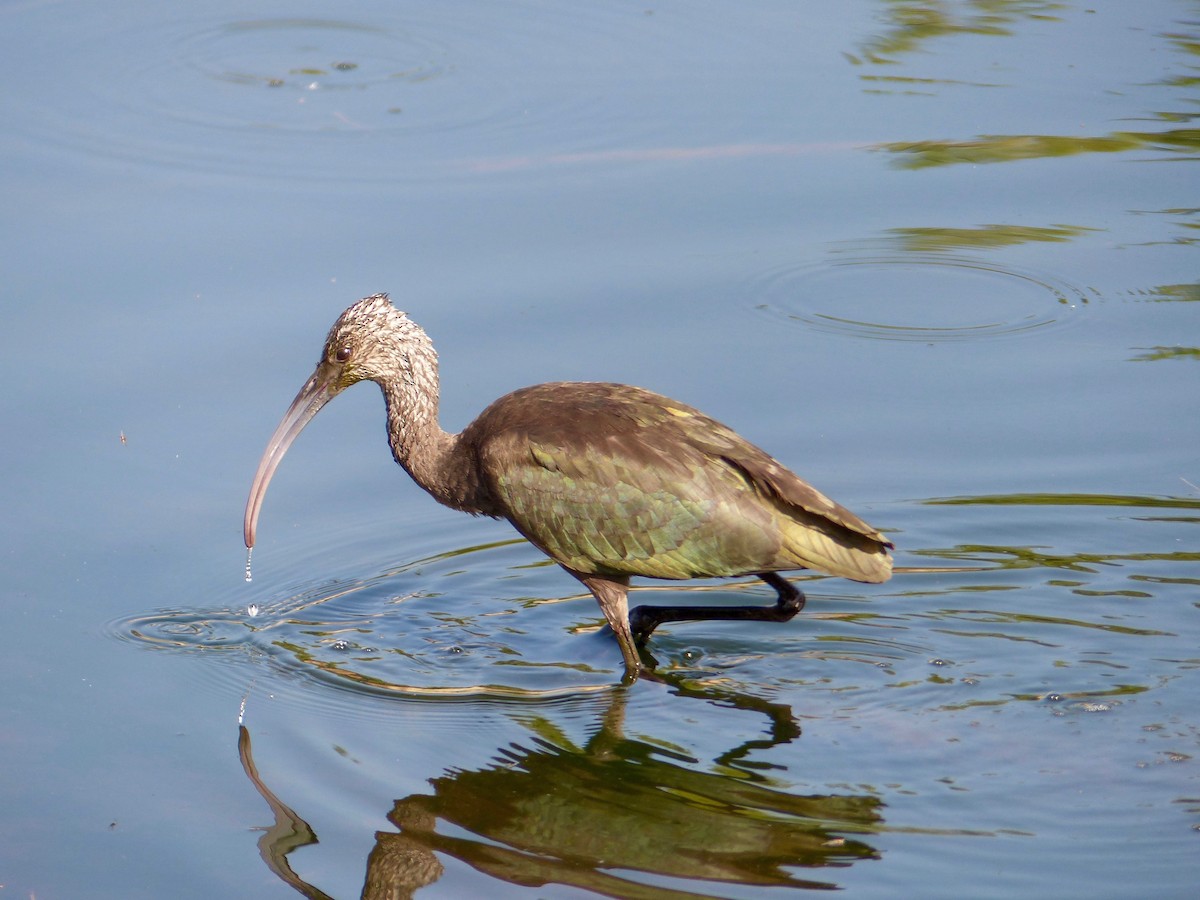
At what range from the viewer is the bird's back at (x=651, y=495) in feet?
23.0

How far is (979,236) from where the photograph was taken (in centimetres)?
1055

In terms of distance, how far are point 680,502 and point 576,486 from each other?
0.46 m

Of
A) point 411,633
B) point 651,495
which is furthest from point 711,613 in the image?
point 411,633

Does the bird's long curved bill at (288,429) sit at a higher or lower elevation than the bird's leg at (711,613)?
higher

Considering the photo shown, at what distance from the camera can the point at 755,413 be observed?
8.91m

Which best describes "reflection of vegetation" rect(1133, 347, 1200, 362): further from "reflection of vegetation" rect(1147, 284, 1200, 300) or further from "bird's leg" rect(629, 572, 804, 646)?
"bird's leg" rect(629, 572, 804, 646)

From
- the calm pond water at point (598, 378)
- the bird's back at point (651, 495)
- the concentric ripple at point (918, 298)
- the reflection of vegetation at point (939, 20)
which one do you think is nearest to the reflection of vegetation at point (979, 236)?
the calm pond water at point (598, 378)

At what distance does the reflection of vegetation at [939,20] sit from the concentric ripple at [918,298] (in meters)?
3.04

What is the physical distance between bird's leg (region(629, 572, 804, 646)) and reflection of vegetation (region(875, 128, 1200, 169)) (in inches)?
182

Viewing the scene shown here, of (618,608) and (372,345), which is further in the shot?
(372,345)

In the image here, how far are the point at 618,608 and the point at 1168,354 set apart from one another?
3812mm

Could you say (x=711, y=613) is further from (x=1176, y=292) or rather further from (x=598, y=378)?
(x=1176, y=292)

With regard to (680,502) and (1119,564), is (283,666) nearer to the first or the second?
(680,502)

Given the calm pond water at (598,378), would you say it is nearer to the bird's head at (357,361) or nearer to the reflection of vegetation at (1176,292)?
the reflection of vegetation at (1176,292)
